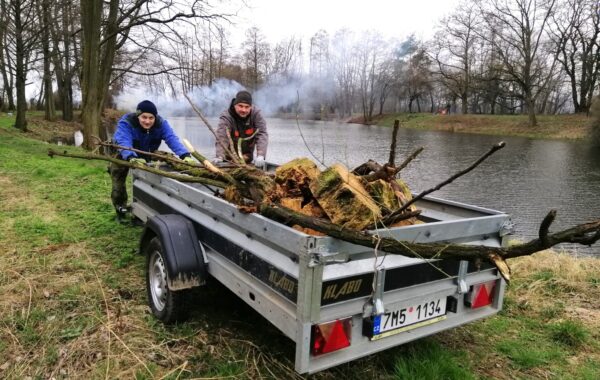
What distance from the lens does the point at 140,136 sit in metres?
5.94

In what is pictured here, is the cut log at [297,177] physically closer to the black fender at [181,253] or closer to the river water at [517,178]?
the black fender at [181,253]

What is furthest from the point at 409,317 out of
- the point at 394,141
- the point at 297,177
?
the point at 297,177

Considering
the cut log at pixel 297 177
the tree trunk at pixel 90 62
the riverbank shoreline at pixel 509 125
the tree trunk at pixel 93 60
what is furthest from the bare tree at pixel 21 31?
the riverbank shoreline at pixel 509 125

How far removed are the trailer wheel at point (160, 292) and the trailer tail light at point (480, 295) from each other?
6.63 ft

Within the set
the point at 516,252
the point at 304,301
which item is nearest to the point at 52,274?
the point at 304,301

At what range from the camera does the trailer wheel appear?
11.2 ft

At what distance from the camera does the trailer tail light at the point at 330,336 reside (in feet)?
7.90

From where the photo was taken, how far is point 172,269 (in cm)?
319

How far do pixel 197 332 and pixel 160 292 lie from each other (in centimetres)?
51

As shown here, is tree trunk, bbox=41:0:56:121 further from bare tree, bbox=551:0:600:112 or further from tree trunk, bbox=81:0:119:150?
bare tree, bbox=551:0:600:112

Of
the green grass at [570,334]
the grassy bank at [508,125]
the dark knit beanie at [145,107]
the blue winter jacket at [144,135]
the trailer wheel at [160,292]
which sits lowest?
the green grass at [570,334]

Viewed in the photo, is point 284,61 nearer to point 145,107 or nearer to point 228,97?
point 228,97

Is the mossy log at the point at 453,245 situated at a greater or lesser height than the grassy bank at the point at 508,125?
lesser

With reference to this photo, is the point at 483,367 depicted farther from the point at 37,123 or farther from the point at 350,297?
the point at 37,123
